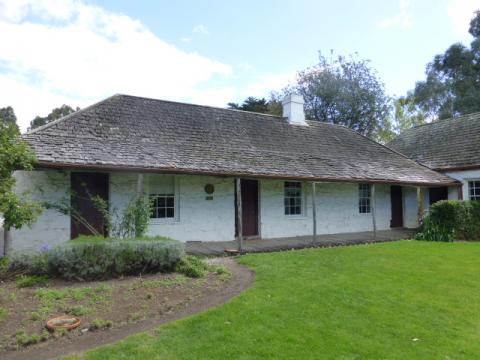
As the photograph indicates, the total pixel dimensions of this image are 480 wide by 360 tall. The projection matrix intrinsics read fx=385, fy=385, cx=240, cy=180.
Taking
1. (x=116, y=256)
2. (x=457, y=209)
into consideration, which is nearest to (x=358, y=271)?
(x=116, y=256)

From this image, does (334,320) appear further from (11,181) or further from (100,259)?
A: (11,181)

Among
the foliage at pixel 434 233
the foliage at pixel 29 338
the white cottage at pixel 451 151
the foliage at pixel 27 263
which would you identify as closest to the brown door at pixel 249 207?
the foliage at pixel 434 233

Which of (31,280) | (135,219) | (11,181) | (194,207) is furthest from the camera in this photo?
(194,207)

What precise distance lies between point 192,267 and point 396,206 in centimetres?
1293

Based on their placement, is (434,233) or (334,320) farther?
(434,233)

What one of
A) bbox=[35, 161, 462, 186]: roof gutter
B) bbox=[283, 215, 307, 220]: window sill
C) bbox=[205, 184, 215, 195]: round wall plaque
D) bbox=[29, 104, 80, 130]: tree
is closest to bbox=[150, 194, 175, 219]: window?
bbox=[205, 184, 215, 195]: round wall plaque

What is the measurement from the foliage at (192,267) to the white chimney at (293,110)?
1117 cm

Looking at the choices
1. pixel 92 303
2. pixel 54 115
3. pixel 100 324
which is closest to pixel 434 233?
pixel 92 303

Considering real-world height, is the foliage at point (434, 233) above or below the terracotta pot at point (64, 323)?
above

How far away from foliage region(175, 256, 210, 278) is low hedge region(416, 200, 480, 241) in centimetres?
945

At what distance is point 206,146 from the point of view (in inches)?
511

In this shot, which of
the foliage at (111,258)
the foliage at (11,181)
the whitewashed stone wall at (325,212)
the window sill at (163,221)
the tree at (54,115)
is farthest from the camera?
the tree at (54,115)

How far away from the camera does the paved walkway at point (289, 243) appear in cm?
1112

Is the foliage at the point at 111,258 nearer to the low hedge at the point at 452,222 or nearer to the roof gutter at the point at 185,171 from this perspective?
the roof gutter at the point at 185,171
